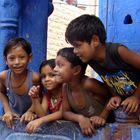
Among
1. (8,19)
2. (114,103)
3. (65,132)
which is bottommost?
(65,132)

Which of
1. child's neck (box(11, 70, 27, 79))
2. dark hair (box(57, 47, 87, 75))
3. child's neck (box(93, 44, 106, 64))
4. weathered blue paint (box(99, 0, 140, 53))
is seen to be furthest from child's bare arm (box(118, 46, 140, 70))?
weathered blue paint (box(99, 0, 140, 53))

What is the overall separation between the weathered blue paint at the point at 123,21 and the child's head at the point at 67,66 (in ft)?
9.60

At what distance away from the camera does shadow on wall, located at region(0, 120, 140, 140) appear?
7.20 feet

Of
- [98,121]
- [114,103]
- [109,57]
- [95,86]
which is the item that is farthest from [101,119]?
[109,57]

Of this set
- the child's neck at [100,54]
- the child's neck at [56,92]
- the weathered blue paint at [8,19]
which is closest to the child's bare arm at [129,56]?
the child's neck at [100,54]

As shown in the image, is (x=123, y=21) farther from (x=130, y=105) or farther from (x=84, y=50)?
(x=130, y=105)

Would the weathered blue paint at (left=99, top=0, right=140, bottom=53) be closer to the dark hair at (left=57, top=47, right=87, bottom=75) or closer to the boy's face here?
the dark hair at (left=57, top=47, right=87, bottom=75)

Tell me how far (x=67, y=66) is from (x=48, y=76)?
50 cm

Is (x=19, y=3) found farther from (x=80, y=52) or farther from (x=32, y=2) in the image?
(x=80, y=52)

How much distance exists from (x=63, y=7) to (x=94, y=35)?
12.0m

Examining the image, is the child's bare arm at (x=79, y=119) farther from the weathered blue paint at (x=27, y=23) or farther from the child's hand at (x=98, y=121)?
the weathered blue paint at (x=27, y=23)

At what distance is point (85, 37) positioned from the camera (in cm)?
254

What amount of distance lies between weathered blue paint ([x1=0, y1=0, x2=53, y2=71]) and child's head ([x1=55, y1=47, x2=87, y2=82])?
1.29 metres

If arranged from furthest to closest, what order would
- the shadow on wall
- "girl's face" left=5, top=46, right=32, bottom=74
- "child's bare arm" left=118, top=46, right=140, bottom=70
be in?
"girl's face" left=5, top=46, right=32, bottom=74, "child's bare arm" left=118, top=46, right=140, bottom=70, the shadow on wall
